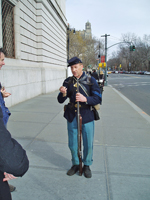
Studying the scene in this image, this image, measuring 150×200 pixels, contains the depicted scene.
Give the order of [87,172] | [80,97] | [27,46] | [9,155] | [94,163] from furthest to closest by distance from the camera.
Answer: [27,46] < [94,163] < [87,172] < [80,97] < [9,155]

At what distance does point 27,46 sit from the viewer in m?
10.7

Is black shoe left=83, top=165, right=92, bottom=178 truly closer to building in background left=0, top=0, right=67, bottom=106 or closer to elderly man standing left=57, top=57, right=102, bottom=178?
elderly man standing left=57, top=57, right=102, bottom=178

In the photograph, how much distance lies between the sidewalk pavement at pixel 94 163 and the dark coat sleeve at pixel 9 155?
56.7 inches

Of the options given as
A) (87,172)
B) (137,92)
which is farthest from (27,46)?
(137,92)

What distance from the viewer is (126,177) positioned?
9.87 ft

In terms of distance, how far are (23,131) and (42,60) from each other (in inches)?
319

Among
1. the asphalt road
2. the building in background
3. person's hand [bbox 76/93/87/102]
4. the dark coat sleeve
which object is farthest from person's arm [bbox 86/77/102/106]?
the asphalt road

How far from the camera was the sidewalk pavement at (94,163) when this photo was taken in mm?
2637

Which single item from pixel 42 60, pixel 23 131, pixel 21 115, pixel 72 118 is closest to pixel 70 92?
pixel 72 118

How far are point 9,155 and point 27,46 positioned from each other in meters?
10.2

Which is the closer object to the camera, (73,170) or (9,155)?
(9,155)

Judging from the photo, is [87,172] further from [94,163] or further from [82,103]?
[82,103]

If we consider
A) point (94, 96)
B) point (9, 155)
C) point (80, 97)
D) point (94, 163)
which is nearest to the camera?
point (9, 155)

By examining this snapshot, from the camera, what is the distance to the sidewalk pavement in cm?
264
